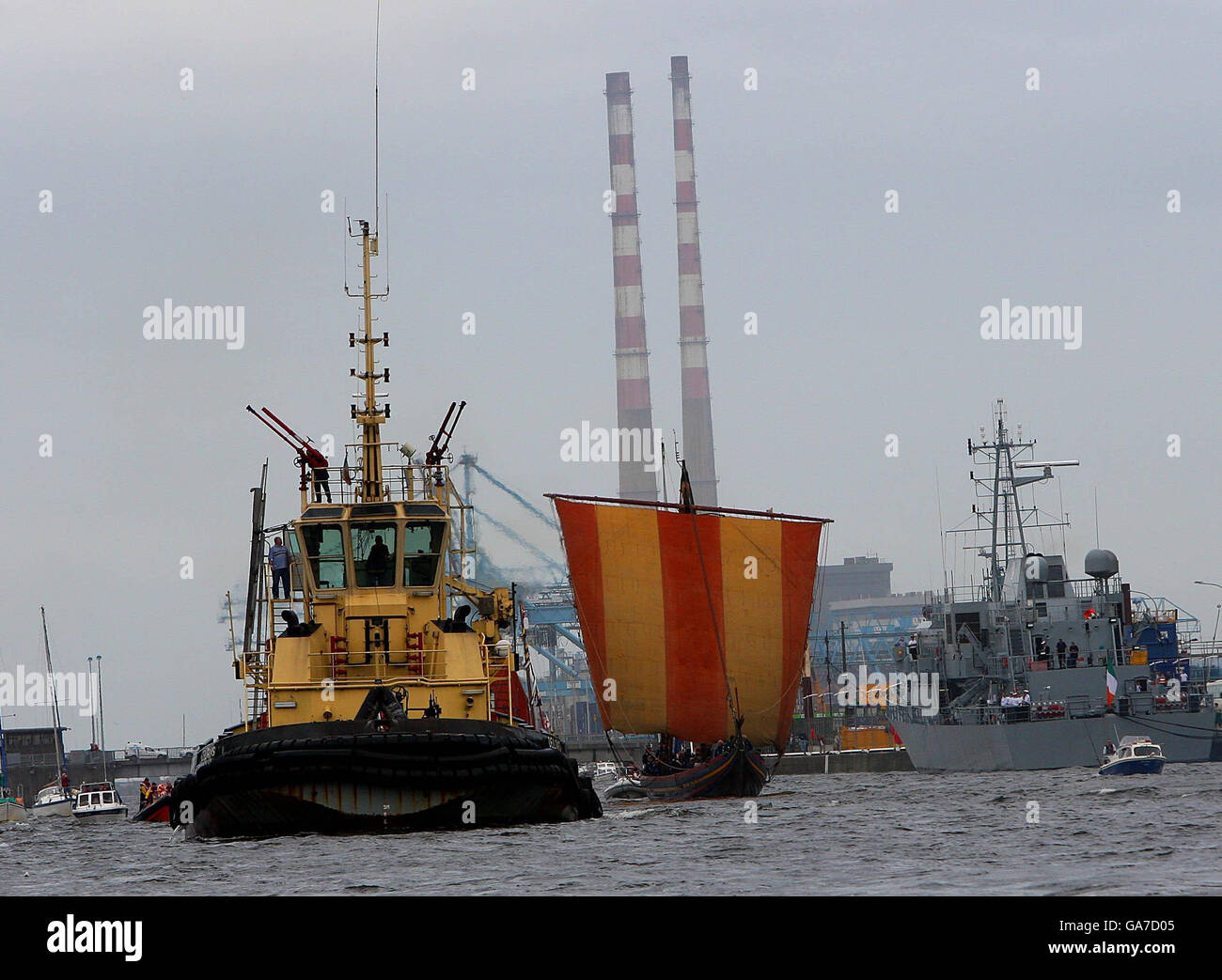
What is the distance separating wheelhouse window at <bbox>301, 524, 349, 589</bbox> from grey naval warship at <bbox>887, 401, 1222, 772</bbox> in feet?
179

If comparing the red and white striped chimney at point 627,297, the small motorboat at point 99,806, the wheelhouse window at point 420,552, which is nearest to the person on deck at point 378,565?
the wheelhouse window at point 420,552

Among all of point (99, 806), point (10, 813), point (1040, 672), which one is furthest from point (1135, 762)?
point (10, 813)

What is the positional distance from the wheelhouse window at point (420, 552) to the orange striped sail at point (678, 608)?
24.9 m

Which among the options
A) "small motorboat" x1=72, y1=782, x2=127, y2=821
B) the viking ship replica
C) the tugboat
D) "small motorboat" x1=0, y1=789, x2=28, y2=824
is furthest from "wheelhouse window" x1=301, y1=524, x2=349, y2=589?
"small motorboat" x1=0, y1=789, x2=28, y2=824

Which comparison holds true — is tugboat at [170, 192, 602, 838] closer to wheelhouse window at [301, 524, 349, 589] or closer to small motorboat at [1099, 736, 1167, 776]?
wheelhouse window at [301, 524, 349, 589]

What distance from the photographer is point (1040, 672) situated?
280ft

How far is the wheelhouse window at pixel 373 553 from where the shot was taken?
31.9 m

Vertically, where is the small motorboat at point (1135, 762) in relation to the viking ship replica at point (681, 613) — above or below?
below

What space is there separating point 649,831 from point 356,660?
6857mm

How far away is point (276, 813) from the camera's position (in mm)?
27672

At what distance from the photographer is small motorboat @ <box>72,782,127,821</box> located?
7562 cm

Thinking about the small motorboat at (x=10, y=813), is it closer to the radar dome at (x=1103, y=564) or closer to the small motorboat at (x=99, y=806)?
the small motorboat at (x=99, y=806)

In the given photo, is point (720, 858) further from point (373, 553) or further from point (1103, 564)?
point (1103, 564)
